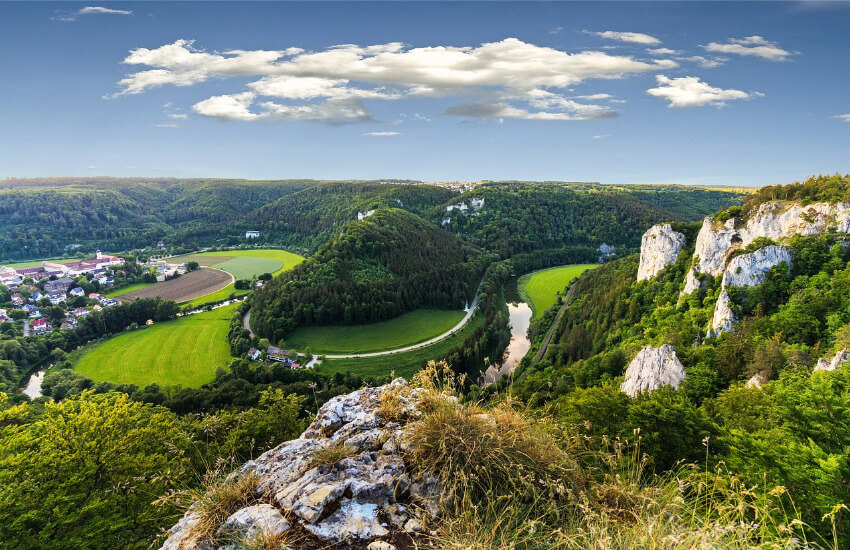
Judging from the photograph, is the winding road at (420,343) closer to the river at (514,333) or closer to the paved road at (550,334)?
the river at (514,333)

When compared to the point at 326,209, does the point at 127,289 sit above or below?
below

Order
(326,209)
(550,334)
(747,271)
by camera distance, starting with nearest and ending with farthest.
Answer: (747,271) < (550,334) < (326,209)

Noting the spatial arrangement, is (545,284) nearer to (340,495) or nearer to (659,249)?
(659,249)

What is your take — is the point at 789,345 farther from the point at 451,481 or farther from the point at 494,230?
the point at 494,230

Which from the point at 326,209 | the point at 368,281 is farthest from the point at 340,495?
the point at 326,209

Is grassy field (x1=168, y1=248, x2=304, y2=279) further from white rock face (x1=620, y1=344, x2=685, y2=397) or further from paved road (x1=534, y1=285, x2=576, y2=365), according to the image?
white rock face (x1=620, y1=344, x2=685, y2=397)

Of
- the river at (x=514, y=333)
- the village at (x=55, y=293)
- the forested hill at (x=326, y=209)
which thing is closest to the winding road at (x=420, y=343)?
the river at (x=514, y=333)

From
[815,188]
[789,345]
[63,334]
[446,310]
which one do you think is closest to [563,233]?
[446,310]
